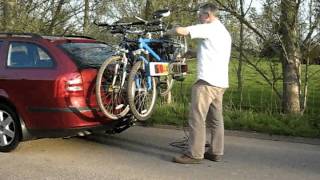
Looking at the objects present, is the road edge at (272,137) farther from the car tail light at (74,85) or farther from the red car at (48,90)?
the car tail light at (74,85)

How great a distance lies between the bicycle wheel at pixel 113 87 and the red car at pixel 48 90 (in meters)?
0.15

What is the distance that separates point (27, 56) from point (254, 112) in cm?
476

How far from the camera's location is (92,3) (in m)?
15.6

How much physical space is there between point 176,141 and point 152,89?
1.08m

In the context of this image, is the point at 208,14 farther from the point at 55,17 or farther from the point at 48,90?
the point at 55,17

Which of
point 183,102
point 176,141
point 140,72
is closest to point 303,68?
point 183,102

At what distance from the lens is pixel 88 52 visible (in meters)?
8.09

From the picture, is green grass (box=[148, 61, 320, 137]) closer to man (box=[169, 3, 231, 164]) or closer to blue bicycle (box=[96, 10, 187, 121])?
blue bicycle (box=[96, 10, 187, 121])

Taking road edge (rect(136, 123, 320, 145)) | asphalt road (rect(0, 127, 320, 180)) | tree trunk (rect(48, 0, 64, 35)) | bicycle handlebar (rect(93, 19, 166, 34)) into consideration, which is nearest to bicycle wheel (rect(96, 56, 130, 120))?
bicycle handlebar (rect(93, 19, 166, 34))

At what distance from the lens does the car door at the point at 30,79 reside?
7.53 meters

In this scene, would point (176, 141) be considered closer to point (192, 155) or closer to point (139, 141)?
point (139, 141)

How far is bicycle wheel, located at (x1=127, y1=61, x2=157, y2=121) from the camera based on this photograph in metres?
7.53

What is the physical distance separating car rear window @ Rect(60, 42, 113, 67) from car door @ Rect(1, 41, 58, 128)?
31 cm

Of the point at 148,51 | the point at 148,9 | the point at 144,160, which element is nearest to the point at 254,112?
the point at 148,9
